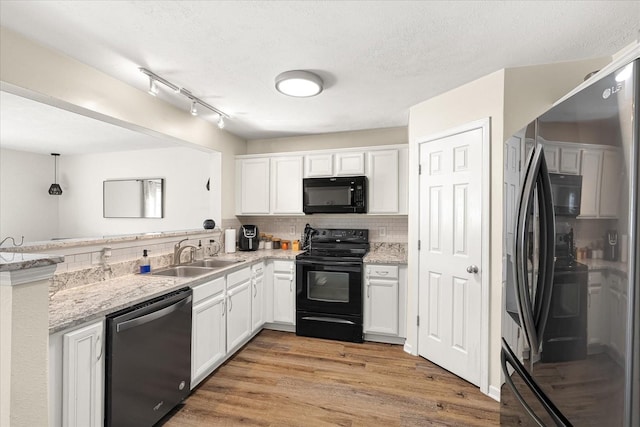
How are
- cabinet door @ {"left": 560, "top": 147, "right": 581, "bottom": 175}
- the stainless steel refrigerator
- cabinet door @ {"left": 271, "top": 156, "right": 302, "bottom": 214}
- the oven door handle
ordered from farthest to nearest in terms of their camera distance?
cabinet door @ {"left": 271, "top": 156, "right": 302, "bottom": 214}
the oven door handle
cabinet door @ {"left": 560, "top": 147, "right": 581, "bottom": 175}
the stainless steel refrigerator

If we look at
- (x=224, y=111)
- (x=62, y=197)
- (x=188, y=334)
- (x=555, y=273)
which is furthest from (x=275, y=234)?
(x=62, y=197)

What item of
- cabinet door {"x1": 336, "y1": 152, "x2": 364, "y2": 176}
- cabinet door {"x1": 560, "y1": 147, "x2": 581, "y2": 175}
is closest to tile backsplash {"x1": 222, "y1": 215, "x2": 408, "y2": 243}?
cabinet door {"x1": 336, "y1": 152, "x2": 364, "y2": 176}

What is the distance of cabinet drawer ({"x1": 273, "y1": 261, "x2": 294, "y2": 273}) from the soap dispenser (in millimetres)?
1324

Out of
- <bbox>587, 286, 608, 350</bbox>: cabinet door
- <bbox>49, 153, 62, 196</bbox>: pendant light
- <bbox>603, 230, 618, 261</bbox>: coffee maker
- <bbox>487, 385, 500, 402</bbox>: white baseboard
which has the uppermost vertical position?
<bbox>49, 153, 62, 196</bbox>: pendant light

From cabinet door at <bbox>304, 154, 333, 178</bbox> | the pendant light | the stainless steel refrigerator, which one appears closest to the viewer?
the stainless steel refrigerator

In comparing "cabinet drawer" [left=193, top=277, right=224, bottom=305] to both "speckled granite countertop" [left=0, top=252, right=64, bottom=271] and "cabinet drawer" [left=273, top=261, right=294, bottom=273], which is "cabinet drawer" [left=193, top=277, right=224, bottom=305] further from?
"speckled granite countertop" [left=0, top=252, right=64, bottom=271]

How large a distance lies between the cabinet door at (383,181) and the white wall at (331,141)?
0.42m

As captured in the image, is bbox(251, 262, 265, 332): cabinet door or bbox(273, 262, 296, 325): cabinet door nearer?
bbox(251, 262, 265, 332): cabinet door

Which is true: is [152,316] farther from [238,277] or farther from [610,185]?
[610,185]

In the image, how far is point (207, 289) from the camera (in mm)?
2377

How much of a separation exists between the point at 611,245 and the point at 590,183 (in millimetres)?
180

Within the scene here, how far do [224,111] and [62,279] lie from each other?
79.7 inches

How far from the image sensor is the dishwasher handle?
5.33ft

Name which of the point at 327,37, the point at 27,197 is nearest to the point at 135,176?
the point at 27,197
